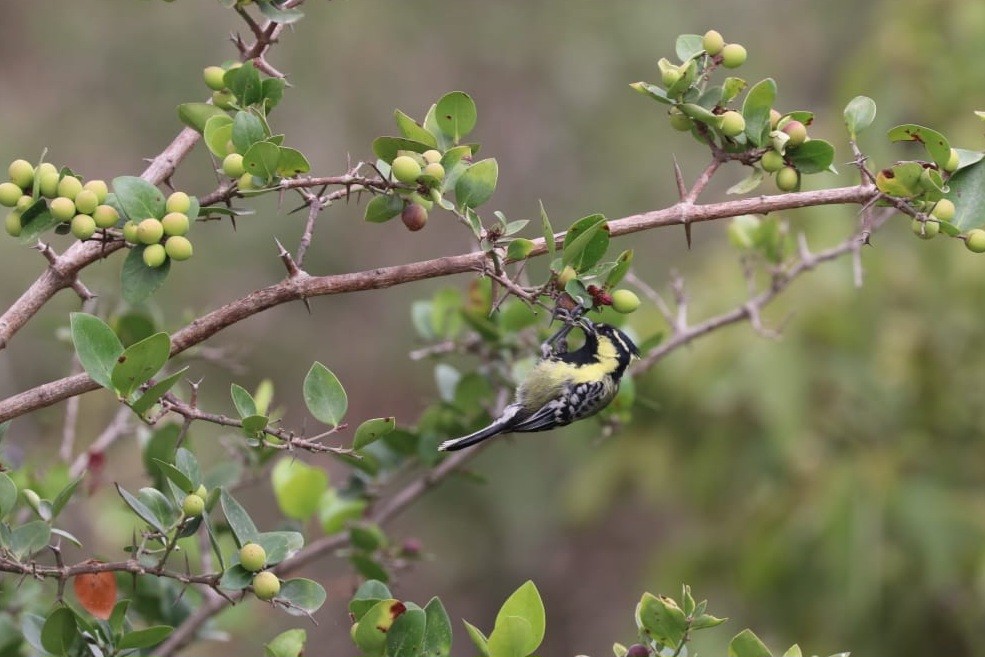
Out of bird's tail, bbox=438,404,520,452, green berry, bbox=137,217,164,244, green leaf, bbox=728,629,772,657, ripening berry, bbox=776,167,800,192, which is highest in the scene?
green berry, bbox=137,217,164,244

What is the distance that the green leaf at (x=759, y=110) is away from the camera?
1.93 m

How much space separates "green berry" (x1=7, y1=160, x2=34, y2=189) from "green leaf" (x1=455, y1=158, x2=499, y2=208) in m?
0.69

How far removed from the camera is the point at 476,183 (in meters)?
1.90

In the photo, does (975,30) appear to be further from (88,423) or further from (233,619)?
(88,423)

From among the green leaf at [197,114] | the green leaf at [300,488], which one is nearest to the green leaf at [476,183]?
the green leaf at [197,114]

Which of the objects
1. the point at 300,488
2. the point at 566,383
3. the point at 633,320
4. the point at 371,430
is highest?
the point at 371,430

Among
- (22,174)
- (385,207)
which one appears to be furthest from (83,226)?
(385,207)

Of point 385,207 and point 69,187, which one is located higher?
point 69,187

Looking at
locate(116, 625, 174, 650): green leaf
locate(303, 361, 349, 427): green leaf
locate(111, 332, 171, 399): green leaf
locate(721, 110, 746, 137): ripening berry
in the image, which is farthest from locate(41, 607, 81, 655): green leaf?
locate(721, 110, 746, 137): ripening berry

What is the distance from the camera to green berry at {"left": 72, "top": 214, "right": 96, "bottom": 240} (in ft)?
5.65

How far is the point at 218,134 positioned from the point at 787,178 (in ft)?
3.29

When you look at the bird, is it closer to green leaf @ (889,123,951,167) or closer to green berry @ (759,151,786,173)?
green berry @ (759,151,786,173)

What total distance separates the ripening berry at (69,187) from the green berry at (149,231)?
4.5 inches

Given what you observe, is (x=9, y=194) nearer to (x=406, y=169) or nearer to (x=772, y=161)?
(x=406, y=169)
